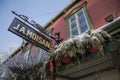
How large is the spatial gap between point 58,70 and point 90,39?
1495 millimetres

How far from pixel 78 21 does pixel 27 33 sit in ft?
9.53

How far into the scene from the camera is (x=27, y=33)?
6.03 metres

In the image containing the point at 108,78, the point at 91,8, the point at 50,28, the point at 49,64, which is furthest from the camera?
the point at 50,28

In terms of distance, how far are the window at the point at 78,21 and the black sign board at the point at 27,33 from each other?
6.19 feet

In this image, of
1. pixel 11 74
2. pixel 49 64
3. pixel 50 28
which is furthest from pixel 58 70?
pixel 50 28

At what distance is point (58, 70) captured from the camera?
519 centimetres

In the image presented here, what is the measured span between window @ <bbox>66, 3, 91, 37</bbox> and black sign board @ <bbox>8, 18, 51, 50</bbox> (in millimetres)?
1886

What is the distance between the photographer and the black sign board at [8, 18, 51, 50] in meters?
5.81

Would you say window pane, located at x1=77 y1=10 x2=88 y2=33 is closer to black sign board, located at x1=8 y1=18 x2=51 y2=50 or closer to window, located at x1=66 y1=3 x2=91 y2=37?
window, located at x1=66 y1=3 x2=91 y2=37

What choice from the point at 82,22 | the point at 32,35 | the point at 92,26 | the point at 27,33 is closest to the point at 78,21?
the point at 82,22

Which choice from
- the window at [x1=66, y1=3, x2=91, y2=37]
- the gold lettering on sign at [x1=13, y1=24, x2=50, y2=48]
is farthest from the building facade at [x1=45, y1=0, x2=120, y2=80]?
the gold lettering on sign at [x1=13, y1=24, x2=50, y2=48]

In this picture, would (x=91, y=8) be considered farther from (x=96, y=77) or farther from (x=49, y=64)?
(x=49, y=64)

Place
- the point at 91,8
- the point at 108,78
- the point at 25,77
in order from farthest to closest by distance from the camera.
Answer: the point at 91,8 → the point at 25,77 → the point at 108,78

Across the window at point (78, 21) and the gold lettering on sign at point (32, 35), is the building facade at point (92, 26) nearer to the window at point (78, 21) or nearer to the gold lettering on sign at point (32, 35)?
the window at point (78, 21)
